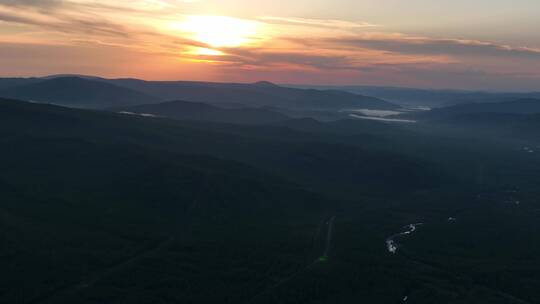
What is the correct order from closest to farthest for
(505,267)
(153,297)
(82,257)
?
(153,297) → (82,257) → (505,267)

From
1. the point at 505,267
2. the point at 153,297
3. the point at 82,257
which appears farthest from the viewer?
the point at 505,267

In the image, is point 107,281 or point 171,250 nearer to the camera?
point 107,281

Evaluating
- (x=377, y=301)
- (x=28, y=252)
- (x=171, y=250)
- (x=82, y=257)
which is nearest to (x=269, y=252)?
(x=171, y=250)

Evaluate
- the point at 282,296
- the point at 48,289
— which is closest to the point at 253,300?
the point at 282,296

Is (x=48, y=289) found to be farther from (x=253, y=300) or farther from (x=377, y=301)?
(x=377, y=301)

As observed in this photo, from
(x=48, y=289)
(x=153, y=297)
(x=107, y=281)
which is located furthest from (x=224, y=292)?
(x=48, y=289)

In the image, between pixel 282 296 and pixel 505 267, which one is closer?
pixel 282 296

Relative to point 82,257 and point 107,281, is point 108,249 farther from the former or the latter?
point 107,281

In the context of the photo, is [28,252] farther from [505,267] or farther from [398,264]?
[505,267]
